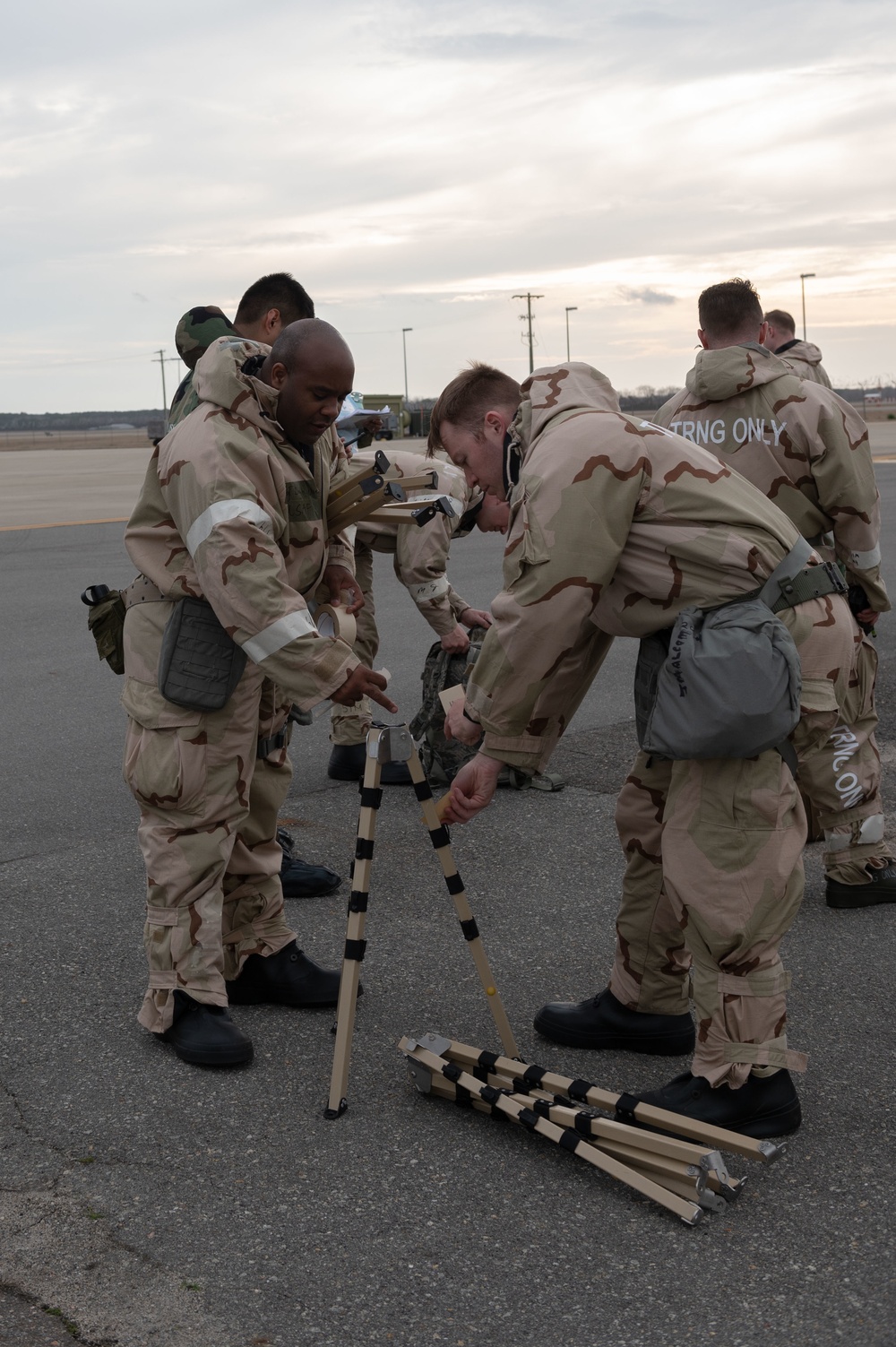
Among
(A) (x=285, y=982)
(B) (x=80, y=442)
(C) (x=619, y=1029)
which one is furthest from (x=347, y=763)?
(B) (x=80, y=442)

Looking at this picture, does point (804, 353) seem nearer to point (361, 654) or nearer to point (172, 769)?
point (361, 654)

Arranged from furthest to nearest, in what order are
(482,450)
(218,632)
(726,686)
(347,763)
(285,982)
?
(347,763), (285,982), (218,632), (482,450), (726,686)

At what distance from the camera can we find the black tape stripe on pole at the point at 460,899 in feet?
11.6

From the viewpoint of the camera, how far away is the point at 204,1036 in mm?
3744

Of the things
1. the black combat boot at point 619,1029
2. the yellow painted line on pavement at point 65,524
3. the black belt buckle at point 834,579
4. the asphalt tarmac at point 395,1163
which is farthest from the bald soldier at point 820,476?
the yellow painted line on pavement at point 65,524

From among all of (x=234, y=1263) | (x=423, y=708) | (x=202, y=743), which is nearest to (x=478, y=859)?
(x=423, y=708)

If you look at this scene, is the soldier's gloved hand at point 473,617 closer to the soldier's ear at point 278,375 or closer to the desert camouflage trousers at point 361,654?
the desert camouflage trousers at point 361,654

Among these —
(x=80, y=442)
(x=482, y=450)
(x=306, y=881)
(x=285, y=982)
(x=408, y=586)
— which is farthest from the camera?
(x=80, y=442)

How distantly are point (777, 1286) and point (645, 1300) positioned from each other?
0.27m

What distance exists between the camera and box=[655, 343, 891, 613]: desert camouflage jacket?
187 inches

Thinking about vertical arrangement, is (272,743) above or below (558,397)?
below

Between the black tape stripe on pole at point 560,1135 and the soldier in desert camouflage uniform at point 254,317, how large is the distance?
249 cm

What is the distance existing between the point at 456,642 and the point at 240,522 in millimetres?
3142

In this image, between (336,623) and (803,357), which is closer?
(336,623)
